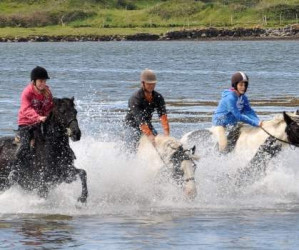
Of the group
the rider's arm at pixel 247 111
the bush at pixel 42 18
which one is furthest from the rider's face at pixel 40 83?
the bush at pixel 42 18

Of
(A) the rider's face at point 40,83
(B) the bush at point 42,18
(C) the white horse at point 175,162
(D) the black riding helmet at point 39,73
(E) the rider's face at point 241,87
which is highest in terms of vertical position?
(B) the bush at point 42,18

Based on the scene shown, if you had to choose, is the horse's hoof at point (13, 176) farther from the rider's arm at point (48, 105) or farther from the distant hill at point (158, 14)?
the distant hill at point (158, 14)

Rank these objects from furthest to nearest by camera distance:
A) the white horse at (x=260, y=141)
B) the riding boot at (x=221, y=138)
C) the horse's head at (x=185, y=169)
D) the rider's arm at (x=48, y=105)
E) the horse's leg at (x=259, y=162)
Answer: the riding boot at (x=221, y=138), the horse's leg at (x=259, y=162), the white horse at (x=260, y=141), the horse's head at (x=185, y=169), the rider's arm at (x=48, y=105)

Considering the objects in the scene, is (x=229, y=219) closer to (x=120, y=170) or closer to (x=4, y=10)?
(x=120, y=170)

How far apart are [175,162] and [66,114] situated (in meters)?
2.00

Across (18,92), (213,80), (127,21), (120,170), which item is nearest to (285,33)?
(127,21)

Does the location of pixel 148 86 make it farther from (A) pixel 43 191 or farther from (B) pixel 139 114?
(A) pixel 43 191

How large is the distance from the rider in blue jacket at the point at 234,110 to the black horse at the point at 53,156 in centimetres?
311

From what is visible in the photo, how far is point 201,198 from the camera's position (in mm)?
17375

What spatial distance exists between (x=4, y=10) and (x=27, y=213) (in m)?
143

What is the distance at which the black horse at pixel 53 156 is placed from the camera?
15.9 m

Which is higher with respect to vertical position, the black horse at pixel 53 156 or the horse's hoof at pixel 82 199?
the black horse at pixel 53 156

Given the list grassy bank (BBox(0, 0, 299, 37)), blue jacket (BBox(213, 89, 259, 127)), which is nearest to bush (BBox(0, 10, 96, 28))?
grassy bank (BBox(0, 0, 299, 37))

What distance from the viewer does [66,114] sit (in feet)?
51.9
